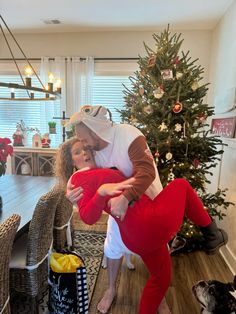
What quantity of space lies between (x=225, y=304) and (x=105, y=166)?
3.44 feet

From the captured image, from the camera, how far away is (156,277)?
4.62 feet

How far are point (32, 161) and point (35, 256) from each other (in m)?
2.51

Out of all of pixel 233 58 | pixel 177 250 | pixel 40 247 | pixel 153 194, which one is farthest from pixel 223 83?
pixel 40 247

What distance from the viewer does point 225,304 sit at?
4.62ft

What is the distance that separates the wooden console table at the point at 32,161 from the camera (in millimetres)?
3836

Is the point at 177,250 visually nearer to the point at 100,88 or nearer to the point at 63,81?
the point at 100,88

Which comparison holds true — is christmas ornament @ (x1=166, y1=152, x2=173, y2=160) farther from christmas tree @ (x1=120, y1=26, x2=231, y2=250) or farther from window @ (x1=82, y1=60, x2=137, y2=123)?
window @ (x1=82, y1=60, x2=137, y2=123)

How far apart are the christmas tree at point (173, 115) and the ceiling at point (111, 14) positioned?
1056 mm

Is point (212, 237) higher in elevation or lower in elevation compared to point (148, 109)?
lower

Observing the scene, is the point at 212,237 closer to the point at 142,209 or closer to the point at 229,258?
the point at 142,209

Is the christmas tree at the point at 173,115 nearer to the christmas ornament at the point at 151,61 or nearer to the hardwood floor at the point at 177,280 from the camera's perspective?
the christmas ornament at the point at 151,61

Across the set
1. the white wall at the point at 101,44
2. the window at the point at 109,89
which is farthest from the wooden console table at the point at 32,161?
the white wall at the point at 101,44

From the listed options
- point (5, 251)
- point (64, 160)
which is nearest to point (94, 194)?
point (64, 160)

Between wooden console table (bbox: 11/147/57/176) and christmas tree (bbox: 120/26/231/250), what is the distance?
2.03 m
